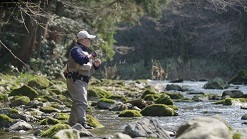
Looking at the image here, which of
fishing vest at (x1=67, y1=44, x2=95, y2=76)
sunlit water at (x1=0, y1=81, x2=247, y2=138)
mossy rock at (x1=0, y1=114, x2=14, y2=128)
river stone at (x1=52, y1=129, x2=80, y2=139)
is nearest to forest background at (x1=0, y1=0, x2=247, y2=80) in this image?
fishing vest at (x1=67, y1=44, x2=95, y2=76)

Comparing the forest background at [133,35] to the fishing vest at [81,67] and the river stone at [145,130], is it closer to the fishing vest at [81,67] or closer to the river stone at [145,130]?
the fishing vest at [81,67]

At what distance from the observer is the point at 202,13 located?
3962 centimetres

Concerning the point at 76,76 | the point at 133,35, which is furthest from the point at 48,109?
the point at 133,35

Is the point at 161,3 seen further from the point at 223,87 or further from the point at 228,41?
the point at 228,41

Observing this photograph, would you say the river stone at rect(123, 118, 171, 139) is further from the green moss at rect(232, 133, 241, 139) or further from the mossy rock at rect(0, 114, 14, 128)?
the mossy rock at rect(0, 114, 14, 128)

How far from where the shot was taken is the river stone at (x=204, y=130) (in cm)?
526

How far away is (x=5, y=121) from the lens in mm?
8766

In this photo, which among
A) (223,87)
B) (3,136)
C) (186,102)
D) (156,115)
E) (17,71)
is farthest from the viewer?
(223,87)

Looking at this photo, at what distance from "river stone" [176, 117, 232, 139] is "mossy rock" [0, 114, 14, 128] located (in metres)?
A: 3.83

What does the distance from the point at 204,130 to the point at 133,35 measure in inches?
1971

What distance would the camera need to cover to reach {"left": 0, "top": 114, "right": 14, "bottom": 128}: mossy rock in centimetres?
870

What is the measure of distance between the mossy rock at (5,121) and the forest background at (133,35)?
140 cm

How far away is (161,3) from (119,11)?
115 inches

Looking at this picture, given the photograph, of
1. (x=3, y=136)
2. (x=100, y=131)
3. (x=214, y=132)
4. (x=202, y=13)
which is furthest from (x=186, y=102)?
(x=202, y=13)
